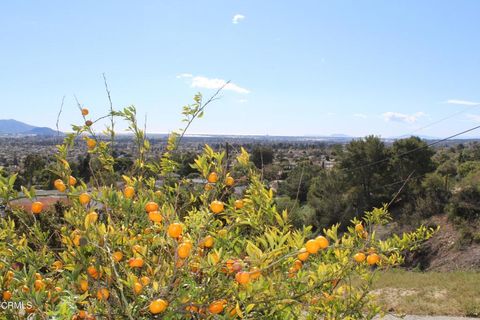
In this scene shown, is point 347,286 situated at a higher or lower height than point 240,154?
lower

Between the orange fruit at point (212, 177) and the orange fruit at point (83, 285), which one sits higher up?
the orange fruit at point (212, 177)

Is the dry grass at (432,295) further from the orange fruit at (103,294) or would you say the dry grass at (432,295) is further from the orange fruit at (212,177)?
the orange fruit at (103,294)

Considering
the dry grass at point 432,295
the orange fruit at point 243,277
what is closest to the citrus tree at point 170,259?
the orange fruit at point 243,277

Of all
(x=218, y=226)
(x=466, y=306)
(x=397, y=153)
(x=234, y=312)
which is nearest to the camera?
(x=234, y=312)

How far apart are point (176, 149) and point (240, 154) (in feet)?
1.00

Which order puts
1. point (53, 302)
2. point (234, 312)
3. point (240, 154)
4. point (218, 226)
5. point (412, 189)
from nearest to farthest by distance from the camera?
point (234, 312)
point (53, 302)
point (218, 226)
point (240, 154)
point (412, 189)

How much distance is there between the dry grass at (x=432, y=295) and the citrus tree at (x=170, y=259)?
4053 mm

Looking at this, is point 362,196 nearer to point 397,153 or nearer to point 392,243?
point 397,153

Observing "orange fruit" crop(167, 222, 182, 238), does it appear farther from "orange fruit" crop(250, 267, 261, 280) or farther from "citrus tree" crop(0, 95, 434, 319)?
"orange fruit" crop(250, 267, 261, 280)

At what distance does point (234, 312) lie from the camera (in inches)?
40.2

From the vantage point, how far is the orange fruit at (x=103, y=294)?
99 centimetres

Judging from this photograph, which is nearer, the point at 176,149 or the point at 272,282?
the point at 272,282

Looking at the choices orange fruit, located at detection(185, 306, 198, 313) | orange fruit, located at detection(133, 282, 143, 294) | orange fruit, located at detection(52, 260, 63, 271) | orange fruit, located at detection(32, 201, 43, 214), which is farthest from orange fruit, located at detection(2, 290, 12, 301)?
orange fruit, located at detection(185, 306, 198, 313)

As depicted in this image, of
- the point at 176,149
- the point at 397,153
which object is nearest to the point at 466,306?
the point at 176,149
